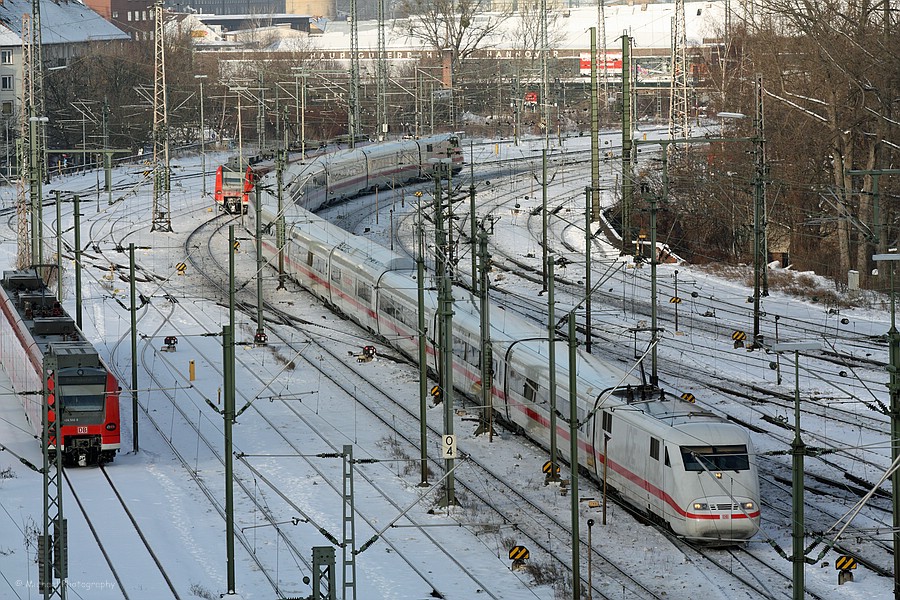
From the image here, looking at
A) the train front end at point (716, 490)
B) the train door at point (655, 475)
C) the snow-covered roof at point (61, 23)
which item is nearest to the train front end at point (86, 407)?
the train door at point (655, 475)

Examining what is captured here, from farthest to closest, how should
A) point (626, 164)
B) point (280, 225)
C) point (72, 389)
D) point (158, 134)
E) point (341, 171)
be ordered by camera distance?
1. point (341, 171)
2. point (158, 134)
3. point (626, 164)
4. point (280, 225)
5. point (72, 389)

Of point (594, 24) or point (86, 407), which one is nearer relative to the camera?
point (86, 407)

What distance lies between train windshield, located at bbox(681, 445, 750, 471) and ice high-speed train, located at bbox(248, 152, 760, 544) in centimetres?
2

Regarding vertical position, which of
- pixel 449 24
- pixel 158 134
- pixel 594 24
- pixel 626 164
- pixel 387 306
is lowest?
pixel 387 306

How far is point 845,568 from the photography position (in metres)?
20.8

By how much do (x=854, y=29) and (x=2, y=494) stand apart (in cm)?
3360

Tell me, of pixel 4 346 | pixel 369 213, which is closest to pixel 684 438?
pixel 4 346

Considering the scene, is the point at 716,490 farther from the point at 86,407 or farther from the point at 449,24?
the point at 449,24

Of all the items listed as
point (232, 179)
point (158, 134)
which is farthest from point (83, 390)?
point (232, 179)

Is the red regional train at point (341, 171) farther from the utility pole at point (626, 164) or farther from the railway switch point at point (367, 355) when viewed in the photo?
the railway switch point at point (367, 355)

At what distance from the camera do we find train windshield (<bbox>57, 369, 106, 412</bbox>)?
89.1 ft

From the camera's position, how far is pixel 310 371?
35281 mm

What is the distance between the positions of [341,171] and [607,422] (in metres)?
38.3

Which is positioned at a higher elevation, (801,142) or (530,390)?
(801,142)
